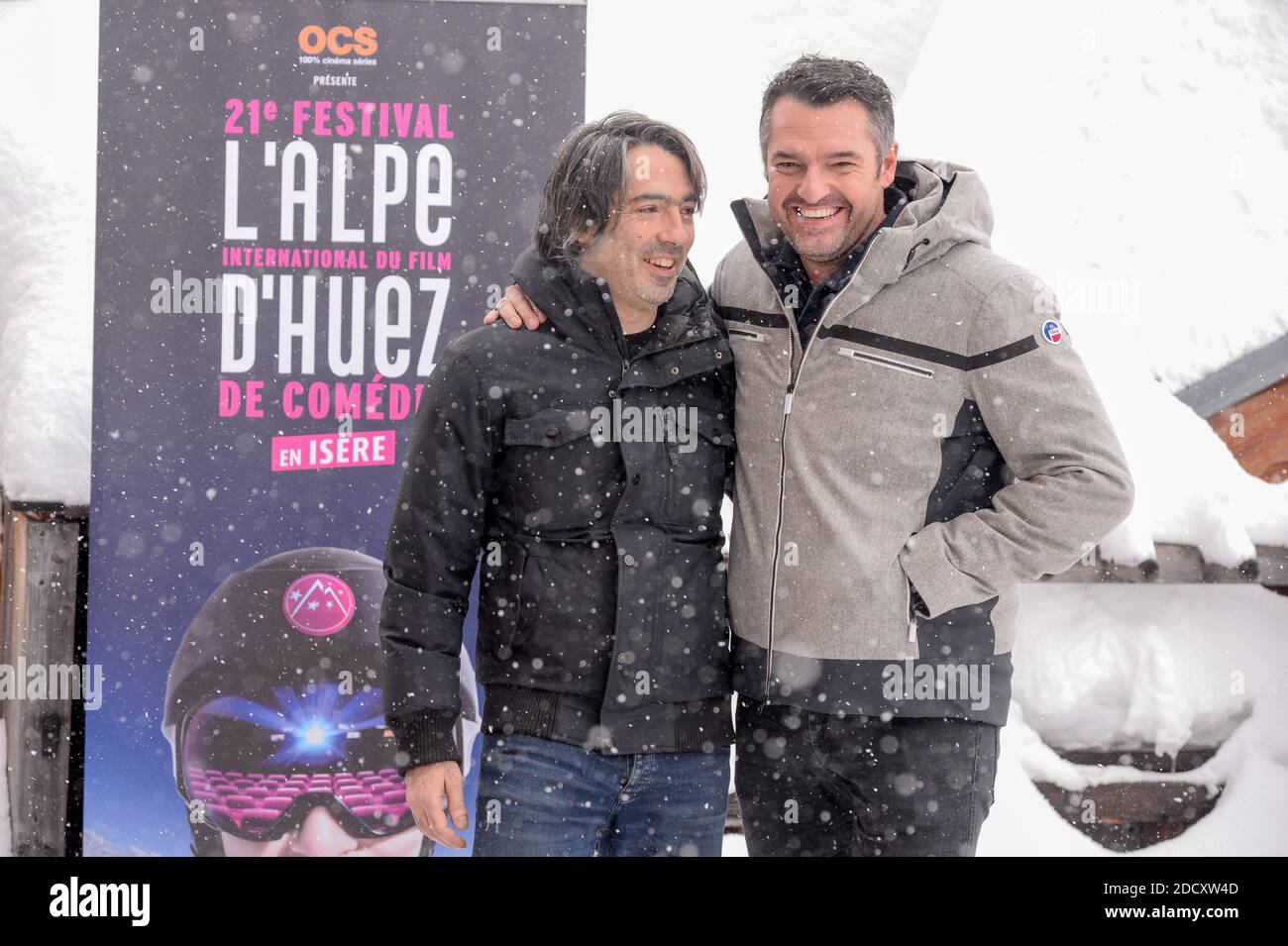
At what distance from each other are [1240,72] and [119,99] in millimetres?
4073

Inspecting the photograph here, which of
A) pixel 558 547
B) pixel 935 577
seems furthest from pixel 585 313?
pixel 935 577

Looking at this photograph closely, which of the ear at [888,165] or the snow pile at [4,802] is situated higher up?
the ear at [888,165]

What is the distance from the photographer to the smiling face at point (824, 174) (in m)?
2.23

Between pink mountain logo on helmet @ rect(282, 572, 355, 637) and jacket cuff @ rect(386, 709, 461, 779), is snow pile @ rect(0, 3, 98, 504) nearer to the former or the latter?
pink mountain logo on helmet @ rect(282, 572, 355, 637)

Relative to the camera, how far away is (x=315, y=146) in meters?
3.24

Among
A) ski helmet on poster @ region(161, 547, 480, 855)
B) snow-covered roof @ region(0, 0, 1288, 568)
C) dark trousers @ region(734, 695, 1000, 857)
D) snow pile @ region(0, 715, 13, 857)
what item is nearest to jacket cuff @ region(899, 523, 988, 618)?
dark trousers @ region(734, 695, 1000, 857)

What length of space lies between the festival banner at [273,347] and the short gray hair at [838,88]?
3.72 feet

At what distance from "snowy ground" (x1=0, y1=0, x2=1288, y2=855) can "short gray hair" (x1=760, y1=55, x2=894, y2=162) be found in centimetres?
145

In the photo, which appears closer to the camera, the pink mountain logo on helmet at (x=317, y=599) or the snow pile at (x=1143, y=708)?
the pink mountain logo on helmet at (x=317, y=599)

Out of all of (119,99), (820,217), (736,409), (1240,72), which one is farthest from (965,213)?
(1240,72)

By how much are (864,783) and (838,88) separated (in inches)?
56.4

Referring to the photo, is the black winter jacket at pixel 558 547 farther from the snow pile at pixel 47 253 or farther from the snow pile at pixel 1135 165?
the snow pile at pixel 1135 165

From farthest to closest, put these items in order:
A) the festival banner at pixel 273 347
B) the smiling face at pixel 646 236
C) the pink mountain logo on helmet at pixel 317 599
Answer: the pink mountain logo on helmet at pixel 317 599, the festival banner at pixel 273 347, the smiling face at pixel 646 236

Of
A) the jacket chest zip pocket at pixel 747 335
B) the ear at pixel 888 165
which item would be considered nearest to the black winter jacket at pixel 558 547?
the jacket chest zip pocket at pixel 747 335
